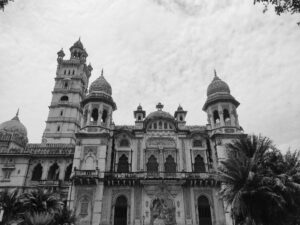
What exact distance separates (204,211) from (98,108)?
17288 mm

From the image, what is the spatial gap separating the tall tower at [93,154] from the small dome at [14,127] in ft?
46.2

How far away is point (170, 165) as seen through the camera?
103ft

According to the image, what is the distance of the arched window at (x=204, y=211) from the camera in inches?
1105

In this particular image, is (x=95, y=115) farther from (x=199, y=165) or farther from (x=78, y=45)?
(x=78, y=45)

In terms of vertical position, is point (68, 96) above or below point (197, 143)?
above

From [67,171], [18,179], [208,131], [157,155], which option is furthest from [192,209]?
[18,179]

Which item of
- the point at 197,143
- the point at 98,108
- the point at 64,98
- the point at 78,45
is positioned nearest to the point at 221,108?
the point at 197,143

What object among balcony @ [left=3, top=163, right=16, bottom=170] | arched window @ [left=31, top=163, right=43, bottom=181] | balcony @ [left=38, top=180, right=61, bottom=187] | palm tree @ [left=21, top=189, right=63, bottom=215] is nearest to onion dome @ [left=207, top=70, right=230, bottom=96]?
balcony @ [left=38, top=180, right=61, bottom=187]

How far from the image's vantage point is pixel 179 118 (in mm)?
36031

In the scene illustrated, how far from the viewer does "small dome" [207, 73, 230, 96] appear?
117 feet

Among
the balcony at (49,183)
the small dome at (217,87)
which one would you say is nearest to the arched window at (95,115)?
the balcony at (49,183)

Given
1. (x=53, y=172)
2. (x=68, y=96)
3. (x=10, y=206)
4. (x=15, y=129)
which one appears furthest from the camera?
(x=68, y=96)

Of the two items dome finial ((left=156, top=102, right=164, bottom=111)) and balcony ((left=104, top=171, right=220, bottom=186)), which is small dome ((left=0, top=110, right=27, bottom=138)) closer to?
balcony ((left=104, top=171, right=220, bottom=186))

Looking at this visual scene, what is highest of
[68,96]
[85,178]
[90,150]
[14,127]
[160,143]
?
[68,96]
